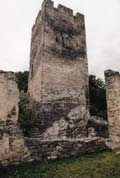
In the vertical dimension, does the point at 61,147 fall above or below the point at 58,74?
below

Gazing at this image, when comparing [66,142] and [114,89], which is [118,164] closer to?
[66,142]

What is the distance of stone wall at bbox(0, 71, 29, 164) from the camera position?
275 inches

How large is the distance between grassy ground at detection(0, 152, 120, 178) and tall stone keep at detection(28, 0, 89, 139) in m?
7.65

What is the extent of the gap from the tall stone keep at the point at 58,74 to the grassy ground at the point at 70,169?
25.1 ft

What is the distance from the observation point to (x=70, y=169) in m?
6.71

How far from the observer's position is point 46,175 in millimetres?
6328

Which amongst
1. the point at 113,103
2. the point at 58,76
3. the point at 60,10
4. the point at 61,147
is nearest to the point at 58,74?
the point at 58,76

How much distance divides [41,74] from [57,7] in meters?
5.64

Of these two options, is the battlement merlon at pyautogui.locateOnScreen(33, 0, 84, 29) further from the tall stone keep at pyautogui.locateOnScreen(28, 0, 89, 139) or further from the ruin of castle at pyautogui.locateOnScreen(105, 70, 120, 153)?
the ruin of castle at pyautogui.locateOnScreen(105, 70, 120, 153)

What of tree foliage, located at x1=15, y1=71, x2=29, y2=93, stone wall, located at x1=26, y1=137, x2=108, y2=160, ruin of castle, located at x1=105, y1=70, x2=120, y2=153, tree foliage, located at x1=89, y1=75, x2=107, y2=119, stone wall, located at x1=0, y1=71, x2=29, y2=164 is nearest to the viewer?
stone wall, located at x1=0, y1=71, x2=29, y2=164

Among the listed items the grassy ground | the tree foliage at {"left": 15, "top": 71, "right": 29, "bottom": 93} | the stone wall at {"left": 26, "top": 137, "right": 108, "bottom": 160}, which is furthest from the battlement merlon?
the grassy ground

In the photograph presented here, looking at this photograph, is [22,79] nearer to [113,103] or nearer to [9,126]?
[113,103]

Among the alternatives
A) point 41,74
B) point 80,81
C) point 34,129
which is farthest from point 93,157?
point 80,81

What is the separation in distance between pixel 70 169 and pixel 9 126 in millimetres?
2125
